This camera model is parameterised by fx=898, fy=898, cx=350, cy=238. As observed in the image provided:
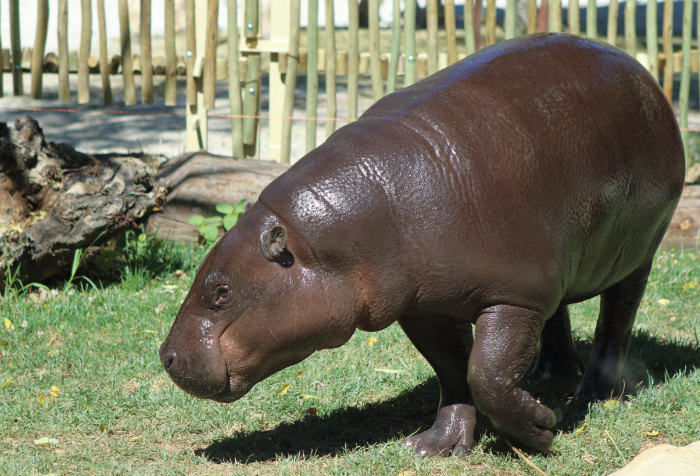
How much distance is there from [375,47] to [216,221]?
7.14 feet

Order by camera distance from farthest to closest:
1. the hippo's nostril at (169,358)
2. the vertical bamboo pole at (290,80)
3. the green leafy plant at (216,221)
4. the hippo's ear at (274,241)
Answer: the vertical bamboo pole at (290,80), the green leafy plant at (216,221), the hippo's nostril at (169,358), the hippo's ear at (274,241)

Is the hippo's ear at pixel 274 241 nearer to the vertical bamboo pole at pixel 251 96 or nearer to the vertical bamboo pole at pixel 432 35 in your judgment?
the vertical bamboo pole at pixel 251 96

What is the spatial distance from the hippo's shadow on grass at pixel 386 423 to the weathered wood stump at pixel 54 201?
2401mm

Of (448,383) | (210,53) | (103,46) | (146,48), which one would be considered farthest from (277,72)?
(448,383)

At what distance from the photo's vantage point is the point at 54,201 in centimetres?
609

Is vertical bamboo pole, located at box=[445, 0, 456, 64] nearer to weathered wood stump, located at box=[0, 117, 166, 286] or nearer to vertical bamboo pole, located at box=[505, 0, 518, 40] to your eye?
vertical bamboo pole, located at box=[505, 0, 518, 40]

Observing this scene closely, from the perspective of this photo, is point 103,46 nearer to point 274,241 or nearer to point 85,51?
point 85,51

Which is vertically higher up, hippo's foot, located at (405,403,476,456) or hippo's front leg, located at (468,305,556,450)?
hippo's front leg, located at (468,305,556,450)

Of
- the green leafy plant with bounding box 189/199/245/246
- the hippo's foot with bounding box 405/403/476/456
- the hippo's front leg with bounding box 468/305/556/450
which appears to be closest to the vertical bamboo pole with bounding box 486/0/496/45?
the green leafy plant with bounding box 189/199/245/246

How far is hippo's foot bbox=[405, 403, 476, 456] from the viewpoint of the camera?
153 inches

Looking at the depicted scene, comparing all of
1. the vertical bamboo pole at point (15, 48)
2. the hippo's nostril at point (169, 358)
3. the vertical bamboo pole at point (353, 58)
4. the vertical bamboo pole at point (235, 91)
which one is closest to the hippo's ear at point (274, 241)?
the hippo's nostril at point (169, 358)

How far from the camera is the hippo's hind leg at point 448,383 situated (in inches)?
153

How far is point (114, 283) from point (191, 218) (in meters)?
0.85

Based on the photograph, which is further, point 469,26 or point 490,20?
point 490,20
